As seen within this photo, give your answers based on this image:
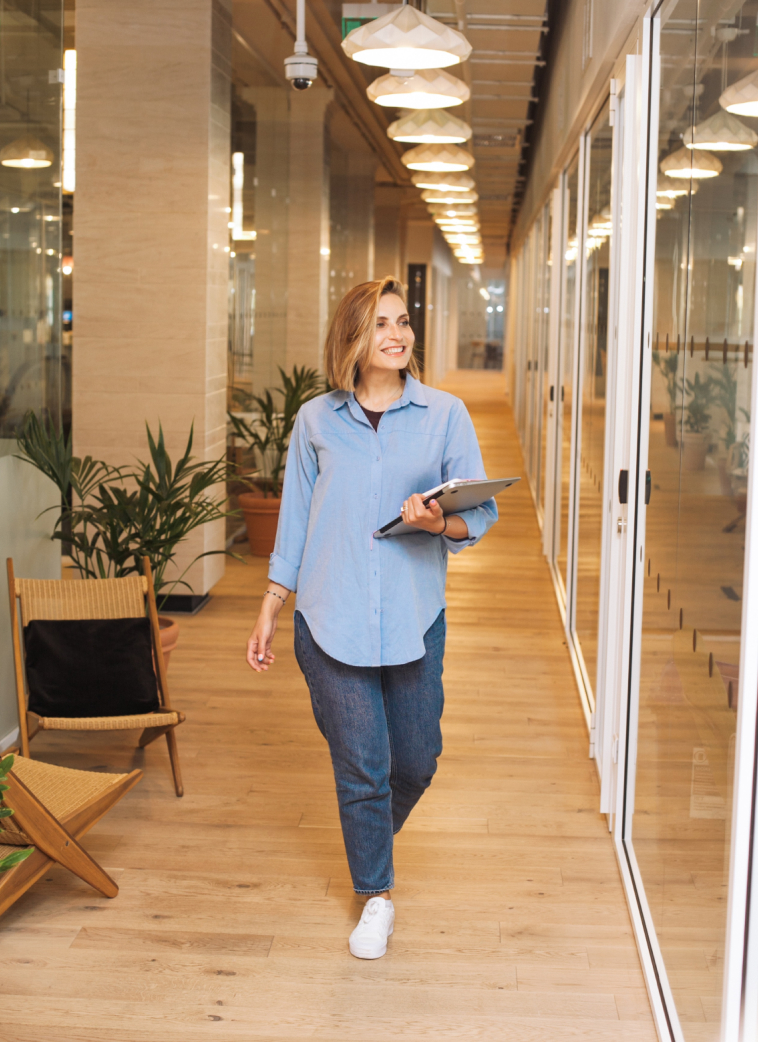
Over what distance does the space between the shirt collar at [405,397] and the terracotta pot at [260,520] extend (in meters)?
5.00

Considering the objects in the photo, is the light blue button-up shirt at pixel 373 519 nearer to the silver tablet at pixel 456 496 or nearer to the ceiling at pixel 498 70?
the silver tablet at pixel 456 496

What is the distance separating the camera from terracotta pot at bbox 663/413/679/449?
259 centimetres

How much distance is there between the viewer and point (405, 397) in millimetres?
2646

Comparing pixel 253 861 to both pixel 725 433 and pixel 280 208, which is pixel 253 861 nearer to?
pixel 725 433

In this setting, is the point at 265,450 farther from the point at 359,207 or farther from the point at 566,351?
the point at 359,207

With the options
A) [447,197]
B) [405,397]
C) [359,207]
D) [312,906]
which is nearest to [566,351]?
[405,397]

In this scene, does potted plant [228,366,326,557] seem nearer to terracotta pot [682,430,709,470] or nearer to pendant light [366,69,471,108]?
pendant light [366,69,471,108]

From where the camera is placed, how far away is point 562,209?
270 inches

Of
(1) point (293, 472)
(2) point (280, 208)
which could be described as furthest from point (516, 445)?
(1) point (293, 472)

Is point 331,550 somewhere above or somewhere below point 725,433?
below

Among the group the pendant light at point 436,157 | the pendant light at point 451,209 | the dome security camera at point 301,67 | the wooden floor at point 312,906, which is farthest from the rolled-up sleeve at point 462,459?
the pendant light at point 451,209

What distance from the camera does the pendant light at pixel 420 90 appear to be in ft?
16.0

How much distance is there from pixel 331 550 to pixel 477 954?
1.10m

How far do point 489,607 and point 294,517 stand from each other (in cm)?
397
